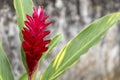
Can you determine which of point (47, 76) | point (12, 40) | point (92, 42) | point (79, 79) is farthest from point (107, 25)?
point (79, 79)

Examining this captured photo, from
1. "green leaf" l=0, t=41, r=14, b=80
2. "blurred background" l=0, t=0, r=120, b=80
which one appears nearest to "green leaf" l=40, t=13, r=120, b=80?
"green leaf" l=0, t=41, r=14, b=80

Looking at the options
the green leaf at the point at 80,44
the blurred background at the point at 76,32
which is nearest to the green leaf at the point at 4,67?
the green leaf at the point at 80,44

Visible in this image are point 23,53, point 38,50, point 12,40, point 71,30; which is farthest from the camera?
point 71,30

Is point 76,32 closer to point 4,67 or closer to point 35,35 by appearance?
point 4,67

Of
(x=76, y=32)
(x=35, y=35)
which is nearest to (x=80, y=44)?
(x=35, y=35)

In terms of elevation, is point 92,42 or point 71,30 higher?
point 92,42

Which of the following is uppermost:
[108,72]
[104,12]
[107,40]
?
[104,12]

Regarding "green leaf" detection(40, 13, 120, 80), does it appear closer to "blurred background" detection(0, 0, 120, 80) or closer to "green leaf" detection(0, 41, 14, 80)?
"green leaf" detection(0, 41, 14, 80)

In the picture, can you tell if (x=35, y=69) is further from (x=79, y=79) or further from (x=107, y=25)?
(x=79, y=79)
